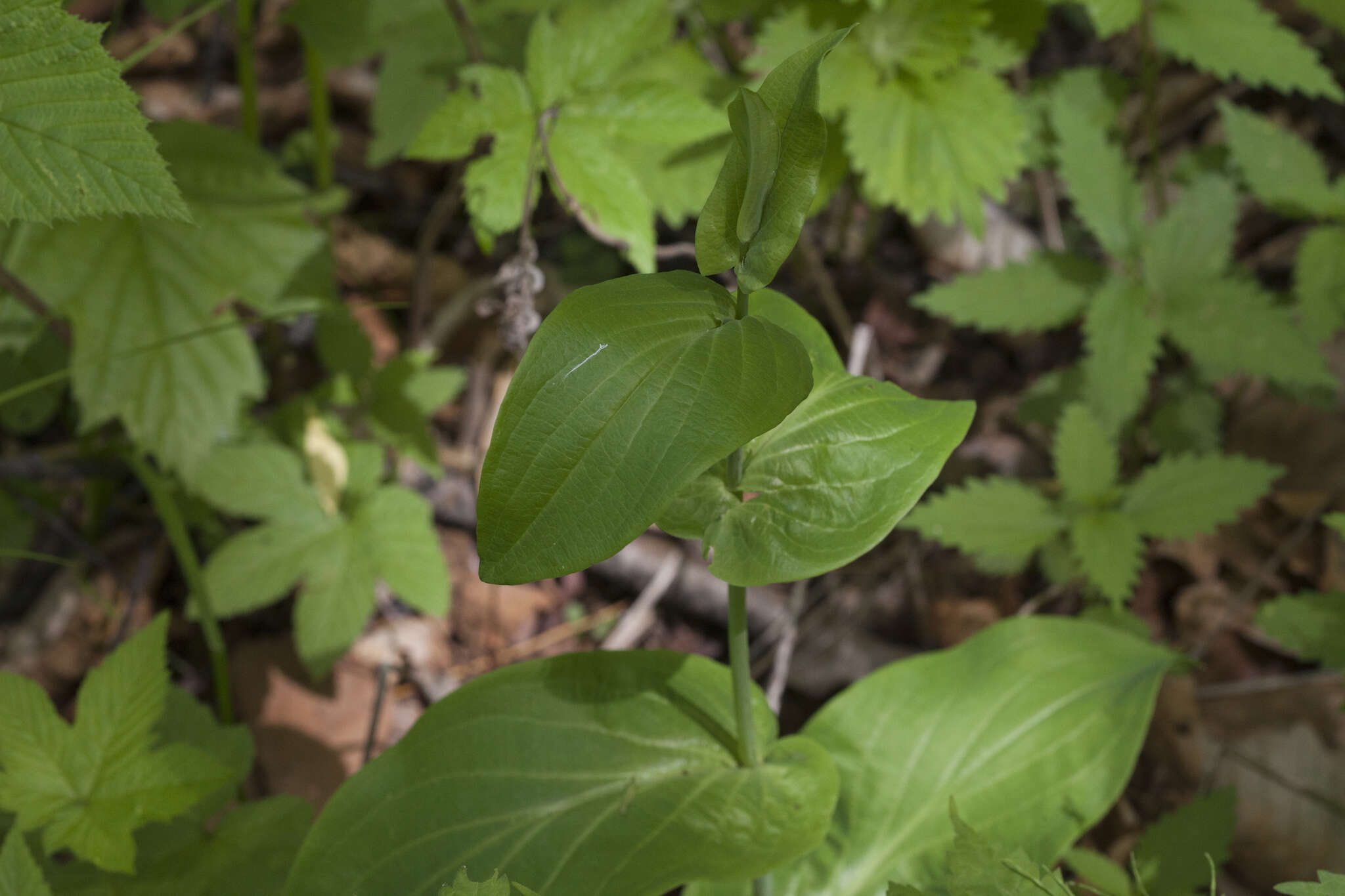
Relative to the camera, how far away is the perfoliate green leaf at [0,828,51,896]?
107 centimetres

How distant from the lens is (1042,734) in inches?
54.3

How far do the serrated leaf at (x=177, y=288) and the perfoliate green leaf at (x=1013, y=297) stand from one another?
4.97 feet

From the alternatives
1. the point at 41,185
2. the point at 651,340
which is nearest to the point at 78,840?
the point at 41,185

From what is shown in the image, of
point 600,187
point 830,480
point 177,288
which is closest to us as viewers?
point 830,480

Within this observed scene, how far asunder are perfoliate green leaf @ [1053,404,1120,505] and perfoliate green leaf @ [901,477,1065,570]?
74 millimetres

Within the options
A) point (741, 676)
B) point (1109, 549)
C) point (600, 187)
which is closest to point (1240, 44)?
point (1109, 549)

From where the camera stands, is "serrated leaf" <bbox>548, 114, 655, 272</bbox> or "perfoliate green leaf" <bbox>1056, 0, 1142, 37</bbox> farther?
"perfoliate green leaf" <bbox>1056, 0, 1142, 37</bbox>

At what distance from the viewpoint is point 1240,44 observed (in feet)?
6.66

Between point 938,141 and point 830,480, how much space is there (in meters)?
1.33

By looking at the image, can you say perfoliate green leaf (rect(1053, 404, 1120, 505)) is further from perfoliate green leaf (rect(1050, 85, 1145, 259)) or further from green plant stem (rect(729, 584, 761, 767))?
green plant stem (rect(729, 584, 761, 767))

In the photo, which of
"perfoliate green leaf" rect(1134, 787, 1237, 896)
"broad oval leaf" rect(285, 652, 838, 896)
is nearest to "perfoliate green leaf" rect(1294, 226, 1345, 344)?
"perfoliate green leaf" rect(1134, 787, 1237, 896)

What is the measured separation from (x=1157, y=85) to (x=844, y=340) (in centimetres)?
153

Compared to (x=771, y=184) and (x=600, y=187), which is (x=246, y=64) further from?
(x=771, y=184)

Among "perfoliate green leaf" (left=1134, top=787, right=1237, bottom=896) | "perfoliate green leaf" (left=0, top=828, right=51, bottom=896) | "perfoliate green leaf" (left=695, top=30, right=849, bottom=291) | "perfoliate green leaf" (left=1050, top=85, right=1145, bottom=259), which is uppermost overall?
"perfoliate green leaf" (left=695, top=30, right=849, bottom=291)
